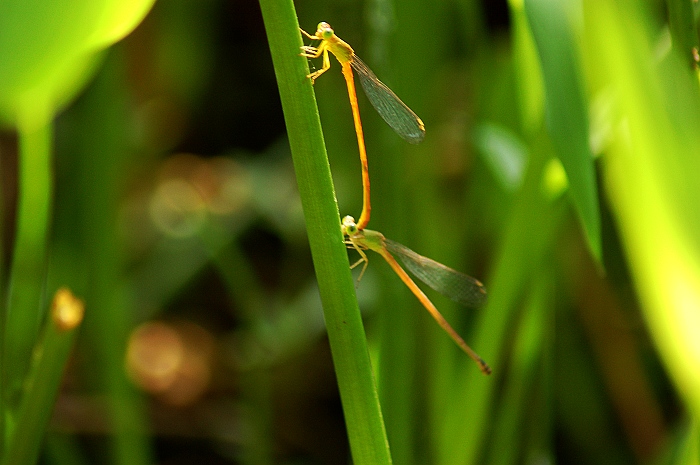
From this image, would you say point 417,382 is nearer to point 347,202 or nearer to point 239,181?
point 347,202

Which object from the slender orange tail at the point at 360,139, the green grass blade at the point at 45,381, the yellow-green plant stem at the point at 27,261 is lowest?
the green grass blade at the point at 45,381

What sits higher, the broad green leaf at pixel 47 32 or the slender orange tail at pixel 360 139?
the slender orange tail at pixel 360 139

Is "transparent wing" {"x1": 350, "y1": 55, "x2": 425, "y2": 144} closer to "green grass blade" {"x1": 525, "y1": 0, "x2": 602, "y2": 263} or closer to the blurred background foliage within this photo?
the blurred background foliage

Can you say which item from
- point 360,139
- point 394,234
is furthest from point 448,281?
point 360,139

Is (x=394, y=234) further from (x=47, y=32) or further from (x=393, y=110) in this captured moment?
(x=47, y=32)

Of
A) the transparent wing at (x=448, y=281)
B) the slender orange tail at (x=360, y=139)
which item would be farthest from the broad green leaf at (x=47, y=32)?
the transparent wing at (x=448, y=281)

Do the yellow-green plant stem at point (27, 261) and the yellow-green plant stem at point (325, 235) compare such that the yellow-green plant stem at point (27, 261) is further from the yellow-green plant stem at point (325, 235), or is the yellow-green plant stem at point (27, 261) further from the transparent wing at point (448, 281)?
the transparent wing at point (448, 281)

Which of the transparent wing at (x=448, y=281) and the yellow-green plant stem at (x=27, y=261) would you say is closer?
the yellow-green plant stem at (x=27, y=261)
